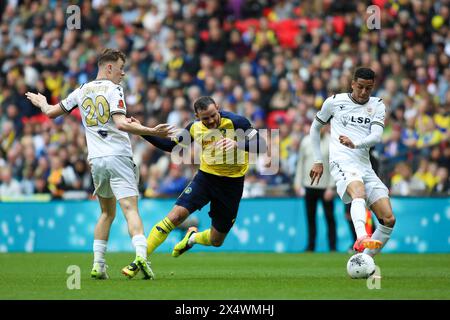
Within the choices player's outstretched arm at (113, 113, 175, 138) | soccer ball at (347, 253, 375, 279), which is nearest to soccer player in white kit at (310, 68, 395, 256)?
soccer ball at (347, 253, 375, 279)

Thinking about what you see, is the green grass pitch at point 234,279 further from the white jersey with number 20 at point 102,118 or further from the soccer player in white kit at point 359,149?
the white jersey with number 20 at point 102,118

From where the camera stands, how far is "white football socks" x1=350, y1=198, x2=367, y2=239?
1060 cm

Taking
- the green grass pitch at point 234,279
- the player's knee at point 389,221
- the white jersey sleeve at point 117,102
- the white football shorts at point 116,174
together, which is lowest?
the green grass pitch at point 234,279

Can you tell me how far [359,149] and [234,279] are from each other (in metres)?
2.20

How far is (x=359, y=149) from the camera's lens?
11.4 meters

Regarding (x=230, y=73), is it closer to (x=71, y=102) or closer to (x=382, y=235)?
(x=382, y=235)

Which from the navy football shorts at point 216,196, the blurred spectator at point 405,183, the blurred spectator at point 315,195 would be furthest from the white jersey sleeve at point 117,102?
the blurred spectator at point 405,183

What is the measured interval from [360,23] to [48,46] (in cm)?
848

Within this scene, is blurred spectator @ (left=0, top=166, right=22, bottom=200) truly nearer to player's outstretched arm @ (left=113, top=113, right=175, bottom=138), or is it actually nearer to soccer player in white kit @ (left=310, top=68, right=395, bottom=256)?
soccer player in white kit @ (left=310, top=68, right=395, bottom=256)

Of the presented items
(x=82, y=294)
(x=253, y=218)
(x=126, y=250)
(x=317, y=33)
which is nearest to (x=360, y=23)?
(x=317, y=33)

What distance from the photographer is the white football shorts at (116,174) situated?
34.6ft

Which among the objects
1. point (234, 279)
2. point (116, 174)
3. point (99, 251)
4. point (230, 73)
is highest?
point (230, 73)

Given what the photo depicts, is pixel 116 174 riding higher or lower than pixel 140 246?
higher

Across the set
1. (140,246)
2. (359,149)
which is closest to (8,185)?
(140,246)
